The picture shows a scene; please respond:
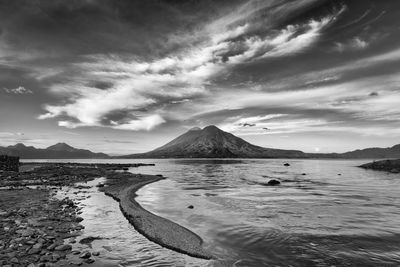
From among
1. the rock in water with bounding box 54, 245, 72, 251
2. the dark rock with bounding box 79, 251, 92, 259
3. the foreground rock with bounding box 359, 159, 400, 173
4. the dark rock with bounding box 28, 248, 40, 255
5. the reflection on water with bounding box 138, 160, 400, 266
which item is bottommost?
the reflection on water with bounding box 138, 160, 400, 266

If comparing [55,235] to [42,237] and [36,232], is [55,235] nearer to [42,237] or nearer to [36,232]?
[42,237]

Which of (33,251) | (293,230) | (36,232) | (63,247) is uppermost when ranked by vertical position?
(36,232)

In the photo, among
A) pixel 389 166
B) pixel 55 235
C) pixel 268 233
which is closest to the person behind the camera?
pixel 55 235

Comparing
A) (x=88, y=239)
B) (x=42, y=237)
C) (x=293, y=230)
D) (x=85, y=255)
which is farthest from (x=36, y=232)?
(x=293, y=230)

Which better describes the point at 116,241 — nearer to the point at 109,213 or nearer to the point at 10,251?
the point at 10,251

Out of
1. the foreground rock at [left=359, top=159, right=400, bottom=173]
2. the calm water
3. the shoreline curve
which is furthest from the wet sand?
the foreground rock at [left=359, top=159, right=400, bottom=173]

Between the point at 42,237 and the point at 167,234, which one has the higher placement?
the point at 42,237

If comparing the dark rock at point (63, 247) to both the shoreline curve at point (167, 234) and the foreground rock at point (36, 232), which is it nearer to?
the foreground rock at point (36, 232)

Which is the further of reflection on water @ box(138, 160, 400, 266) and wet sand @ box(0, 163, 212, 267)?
reflection on water @ box(138, 160, 400, 266)

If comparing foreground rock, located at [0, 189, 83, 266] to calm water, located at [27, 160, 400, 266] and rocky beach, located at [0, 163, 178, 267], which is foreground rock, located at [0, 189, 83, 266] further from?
calm water, located at [27, 160, 400, 266]

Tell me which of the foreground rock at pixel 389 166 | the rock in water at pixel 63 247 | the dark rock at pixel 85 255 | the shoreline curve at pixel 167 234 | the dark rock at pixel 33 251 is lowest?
the shoreline curve at pixel 167 234

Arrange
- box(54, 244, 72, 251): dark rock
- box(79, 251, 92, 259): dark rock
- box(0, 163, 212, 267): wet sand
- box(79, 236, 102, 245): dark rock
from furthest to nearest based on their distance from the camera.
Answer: box(79, 236, 102, 245): dark rock → box(54, 244, 72, 251): dark rock → box(79, 251, 92, 259): dark rock → box(0, 163, 212, 267): wet sand

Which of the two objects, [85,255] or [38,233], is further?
[38,233]

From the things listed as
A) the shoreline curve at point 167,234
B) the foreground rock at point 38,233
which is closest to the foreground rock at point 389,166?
the shoreline curve at point 167,234
